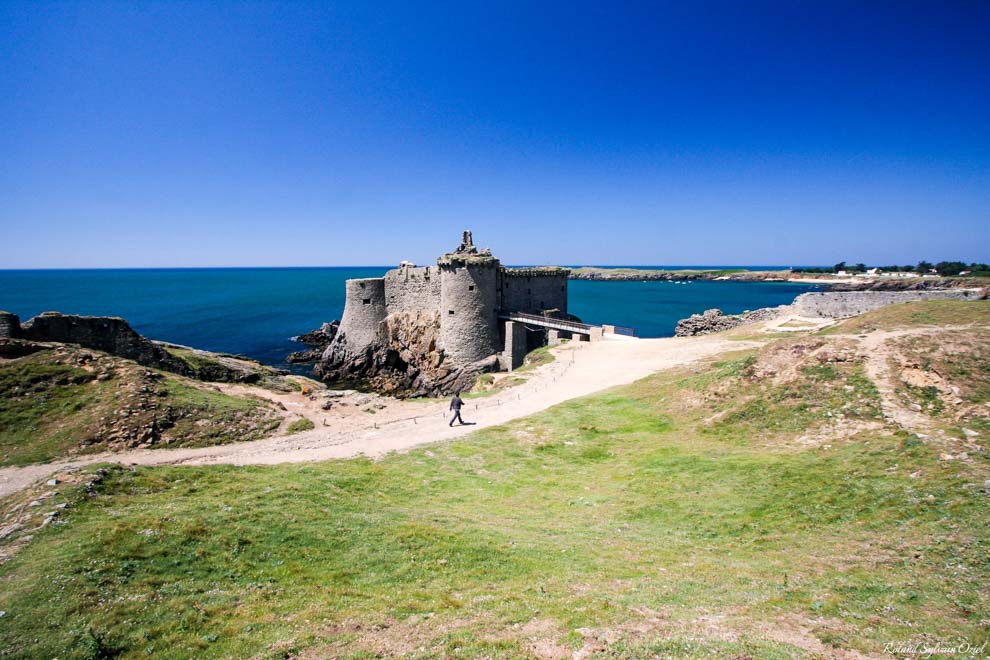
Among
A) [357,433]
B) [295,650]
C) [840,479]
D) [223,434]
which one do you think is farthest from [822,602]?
[223,434]

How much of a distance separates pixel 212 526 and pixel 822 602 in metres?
11.6

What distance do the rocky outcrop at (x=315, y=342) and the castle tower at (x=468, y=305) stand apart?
76.7 feet

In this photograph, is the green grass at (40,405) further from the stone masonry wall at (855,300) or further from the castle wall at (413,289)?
the stone masonry wall at (855,300)

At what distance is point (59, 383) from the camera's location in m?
20.4

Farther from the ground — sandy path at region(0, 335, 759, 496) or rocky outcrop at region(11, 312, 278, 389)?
rocky outcrop at region(11, 312, 278, 389)

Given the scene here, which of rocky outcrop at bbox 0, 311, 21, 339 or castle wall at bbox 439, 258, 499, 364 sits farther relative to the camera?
castle wall at bbox 439, 258, 499, 364

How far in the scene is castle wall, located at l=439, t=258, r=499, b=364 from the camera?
4222cm

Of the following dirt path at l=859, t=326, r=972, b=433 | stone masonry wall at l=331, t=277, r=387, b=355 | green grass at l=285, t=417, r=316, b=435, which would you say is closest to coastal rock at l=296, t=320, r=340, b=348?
stone masonry wall at l=331, t=277, r=387, b=355

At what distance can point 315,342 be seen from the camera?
68500mm

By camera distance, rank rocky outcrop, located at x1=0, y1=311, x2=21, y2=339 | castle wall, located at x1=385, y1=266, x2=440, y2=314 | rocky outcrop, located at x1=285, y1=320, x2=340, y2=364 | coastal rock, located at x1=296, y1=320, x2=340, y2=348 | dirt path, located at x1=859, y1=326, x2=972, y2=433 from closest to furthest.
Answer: dirt path, located at x1=859, y1=326, x2=972, y2=433 < rocky outcrop, located at x1=0, y1=311, x2=21, y2=339 < castle wall, located at x1=385, y1=266, x2=440, y2=314 < rocky outcrop, located at x1=285, y1=320, x2=340, y2=364 < coastal rock, located at x1=296, y1=320, x2=340, y2=348

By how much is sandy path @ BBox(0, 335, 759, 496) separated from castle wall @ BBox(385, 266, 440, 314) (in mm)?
16061

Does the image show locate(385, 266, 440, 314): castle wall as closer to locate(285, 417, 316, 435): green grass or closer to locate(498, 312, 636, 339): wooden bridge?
locate(498, 312, 636, 339): wooden bridge

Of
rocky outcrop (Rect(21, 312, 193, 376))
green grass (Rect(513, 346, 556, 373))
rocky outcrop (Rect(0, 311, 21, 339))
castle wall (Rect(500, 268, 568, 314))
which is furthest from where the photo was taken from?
castle wall (Rect(500, 268, 568, 314))

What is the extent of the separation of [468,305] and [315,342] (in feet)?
118
